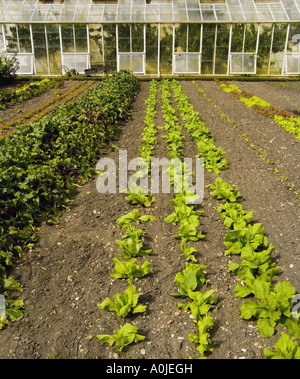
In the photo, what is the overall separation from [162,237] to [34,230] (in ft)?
5.70

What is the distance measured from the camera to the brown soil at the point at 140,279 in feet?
10.4

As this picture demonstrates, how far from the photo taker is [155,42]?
24141 millimetres

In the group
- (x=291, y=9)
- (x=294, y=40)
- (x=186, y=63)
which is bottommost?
(x=186, y=63)

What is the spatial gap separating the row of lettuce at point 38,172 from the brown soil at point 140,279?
19cm

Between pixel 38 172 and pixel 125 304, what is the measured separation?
112 inches

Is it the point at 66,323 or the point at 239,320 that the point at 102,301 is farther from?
the point at 239,320

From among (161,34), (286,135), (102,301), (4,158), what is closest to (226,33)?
(161,34)

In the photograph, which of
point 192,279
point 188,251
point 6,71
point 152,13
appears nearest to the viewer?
point 192,279

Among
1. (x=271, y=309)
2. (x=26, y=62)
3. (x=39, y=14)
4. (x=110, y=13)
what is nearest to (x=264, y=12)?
(x=110, y=13)

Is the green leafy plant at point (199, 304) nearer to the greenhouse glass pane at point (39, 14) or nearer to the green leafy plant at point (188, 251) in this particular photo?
the green leafy plant at point (188, 251)

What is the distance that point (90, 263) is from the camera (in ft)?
14.1

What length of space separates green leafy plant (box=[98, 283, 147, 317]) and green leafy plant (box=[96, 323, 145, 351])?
26 cm

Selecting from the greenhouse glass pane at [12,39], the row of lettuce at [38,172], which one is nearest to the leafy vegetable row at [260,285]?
the row of lettuce at [38,172]

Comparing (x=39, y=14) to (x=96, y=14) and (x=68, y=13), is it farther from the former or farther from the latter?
(x=96, y=14)
